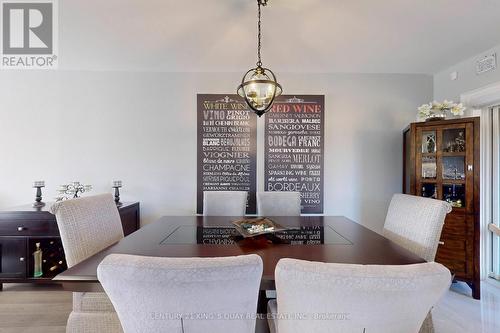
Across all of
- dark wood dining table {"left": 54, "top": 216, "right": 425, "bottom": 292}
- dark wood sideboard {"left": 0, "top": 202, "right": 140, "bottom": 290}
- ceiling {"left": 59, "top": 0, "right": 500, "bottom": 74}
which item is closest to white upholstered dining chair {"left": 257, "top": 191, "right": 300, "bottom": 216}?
dark wood dining table {"left": 54, "top": 216, "right": 425, "bottom": 292}

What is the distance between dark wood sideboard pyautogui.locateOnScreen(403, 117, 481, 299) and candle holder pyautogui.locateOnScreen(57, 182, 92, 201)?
12.3 ft

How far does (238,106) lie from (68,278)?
2.49 m

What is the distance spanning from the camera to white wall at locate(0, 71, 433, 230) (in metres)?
3.04

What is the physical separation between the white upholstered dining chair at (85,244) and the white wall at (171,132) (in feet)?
4.76

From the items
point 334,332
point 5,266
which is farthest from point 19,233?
point 334,332

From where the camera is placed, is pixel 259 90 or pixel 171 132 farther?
pixel 171 132

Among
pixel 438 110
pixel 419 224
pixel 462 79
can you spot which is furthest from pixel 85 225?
pixel 462 79

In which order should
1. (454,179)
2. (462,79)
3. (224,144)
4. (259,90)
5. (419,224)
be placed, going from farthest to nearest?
(224,144)
(462,79)
(454,179)
(259,90)
(419,224)

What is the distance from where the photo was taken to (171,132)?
121 inches

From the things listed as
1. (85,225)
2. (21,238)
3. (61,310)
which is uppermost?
(85,225)

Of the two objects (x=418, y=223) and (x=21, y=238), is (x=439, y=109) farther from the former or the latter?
(x=21, y=238)

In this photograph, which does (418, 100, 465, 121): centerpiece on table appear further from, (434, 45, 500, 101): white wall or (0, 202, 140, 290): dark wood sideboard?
(0, 202, 140, 290): dark wood sideboard

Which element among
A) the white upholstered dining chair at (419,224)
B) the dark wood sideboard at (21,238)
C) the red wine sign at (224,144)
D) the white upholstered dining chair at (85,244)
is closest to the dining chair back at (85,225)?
the white upholstered dining chair at (85,244)

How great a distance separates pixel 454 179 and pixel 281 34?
7.37ft
